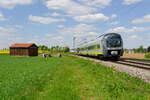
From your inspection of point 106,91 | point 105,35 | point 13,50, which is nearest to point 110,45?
point 105,35

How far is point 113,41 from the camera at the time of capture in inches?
813

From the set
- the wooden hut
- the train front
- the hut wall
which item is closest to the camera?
the train front

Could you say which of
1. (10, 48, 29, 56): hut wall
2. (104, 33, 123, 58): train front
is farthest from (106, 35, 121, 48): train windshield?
(10, 48, 29, 56): hut wall

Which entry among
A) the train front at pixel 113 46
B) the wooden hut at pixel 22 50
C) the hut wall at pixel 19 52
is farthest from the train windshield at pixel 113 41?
the hut wall at pixel 19 52

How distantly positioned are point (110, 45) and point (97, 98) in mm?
16059

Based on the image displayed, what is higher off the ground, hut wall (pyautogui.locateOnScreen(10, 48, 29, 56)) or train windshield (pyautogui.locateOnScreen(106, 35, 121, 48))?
train windshield (pyautogui.locateOnScreen(106, 35, 121, 48))

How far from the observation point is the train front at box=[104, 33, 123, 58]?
20.5 metres

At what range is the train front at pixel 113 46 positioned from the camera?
2047 centimetres

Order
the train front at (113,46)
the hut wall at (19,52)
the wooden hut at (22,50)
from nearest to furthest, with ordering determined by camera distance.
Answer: the train front at (113,46) → the wooden hut at (22,50) → the hut wall at (19,52)

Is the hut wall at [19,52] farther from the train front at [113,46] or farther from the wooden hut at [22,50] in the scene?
the train front at [113,46]

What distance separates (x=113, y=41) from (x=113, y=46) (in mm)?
667

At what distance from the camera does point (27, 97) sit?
518cm

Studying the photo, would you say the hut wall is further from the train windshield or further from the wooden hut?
the train windshield

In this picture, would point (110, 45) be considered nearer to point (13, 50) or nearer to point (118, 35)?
point (118, 35)
